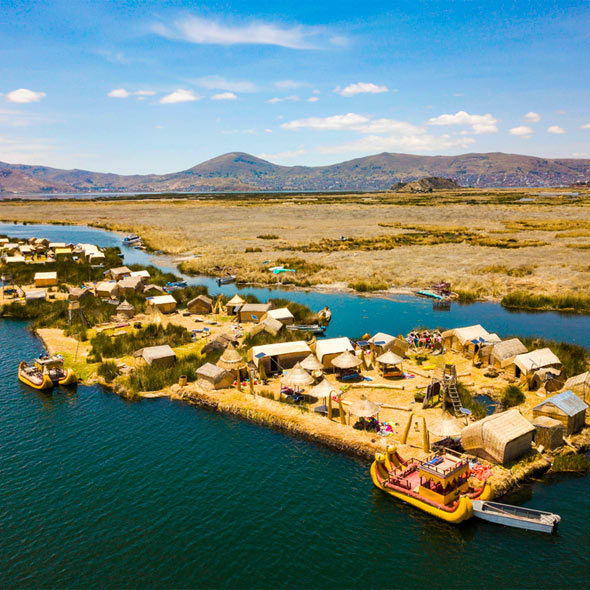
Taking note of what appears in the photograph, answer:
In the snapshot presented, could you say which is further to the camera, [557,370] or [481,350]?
[481,350]

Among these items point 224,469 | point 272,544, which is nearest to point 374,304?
point 224,469

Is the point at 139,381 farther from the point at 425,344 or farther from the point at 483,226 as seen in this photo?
the point at 483,226

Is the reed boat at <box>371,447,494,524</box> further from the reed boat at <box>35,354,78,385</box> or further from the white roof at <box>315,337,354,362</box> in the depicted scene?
the reed boat at <box>35,354,78,385</box>

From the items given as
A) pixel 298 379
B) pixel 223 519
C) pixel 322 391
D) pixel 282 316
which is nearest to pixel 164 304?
pixel 282 316

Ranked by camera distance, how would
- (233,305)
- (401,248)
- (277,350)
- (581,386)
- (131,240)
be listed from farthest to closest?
(131,240), (401,248), (233,305), (277,350), (581,386)

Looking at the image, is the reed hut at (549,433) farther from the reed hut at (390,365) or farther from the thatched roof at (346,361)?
the thatched roof at (346,361)

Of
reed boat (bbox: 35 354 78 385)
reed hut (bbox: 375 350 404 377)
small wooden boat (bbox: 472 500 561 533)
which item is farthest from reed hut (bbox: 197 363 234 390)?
small wooden boat (bbox: 472 500 561 533)

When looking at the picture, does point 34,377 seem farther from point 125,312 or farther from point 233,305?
point 233,305

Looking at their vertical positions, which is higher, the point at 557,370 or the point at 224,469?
the point at 557,370
